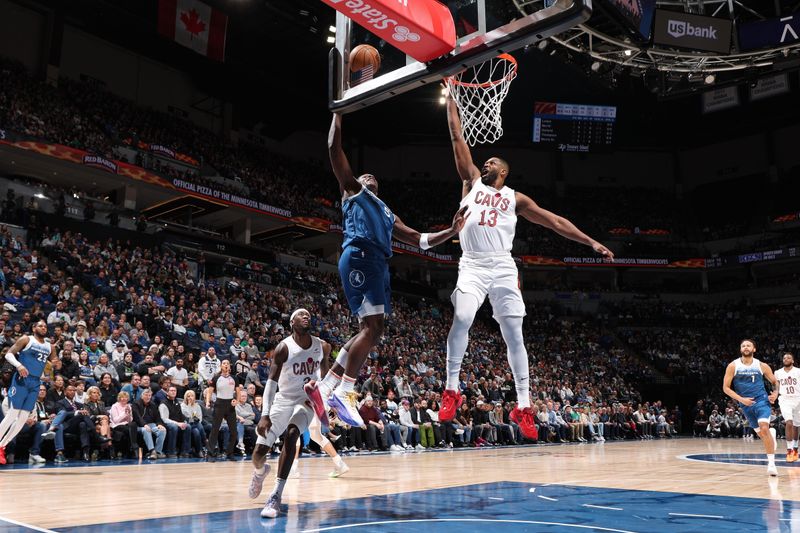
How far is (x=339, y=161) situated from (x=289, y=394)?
8.29ft

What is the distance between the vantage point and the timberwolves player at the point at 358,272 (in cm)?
541

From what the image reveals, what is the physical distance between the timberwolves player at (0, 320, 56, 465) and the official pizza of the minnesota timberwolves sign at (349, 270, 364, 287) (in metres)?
5.65

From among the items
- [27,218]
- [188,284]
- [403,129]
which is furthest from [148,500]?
[403,129]

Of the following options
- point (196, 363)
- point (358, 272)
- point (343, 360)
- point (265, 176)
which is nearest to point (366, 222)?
point (358, 272)

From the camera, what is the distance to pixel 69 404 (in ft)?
34.9

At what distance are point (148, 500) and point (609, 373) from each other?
2649 centimetres

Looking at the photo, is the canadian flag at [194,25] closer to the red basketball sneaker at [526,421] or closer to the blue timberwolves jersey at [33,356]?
A: the blue timberwolves jersey at [33,356]

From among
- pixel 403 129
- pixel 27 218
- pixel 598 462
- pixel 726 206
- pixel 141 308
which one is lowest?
pixel 598 462

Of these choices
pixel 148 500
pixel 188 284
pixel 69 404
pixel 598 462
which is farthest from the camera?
pixel 188 284

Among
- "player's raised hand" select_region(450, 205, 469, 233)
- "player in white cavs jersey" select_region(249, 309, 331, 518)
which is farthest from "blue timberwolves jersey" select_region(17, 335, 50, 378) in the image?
"player's raised hand" select_region(450, 205, 469, 233)

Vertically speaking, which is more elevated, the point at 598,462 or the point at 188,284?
the point at 188,284

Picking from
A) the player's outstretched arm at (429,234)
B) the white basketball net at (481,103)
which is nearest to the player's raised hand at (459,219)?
the player's outstretched arm at (429,234)

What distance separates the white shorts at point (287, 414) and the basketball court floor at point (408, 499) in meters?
0.70

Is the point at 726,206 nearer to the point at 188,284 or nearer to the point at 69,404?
the point at 188,284
